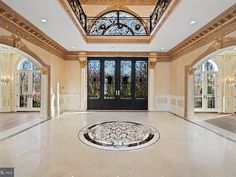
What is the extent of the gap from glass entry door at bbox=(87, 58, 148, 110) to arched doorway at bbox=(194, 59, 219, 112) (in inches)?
119

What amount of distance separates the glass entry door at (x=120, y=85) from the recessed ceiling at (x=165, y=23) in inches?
104

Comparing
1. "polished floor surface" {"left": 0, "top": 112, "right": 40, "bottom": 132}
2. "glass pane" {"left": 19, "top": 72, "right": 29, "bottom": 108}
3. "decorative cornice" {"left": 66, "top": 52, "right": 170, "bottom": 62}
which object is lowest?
"polished floor surface" {"left": 0, "top": 112, "right": 40, "bottom": 132}

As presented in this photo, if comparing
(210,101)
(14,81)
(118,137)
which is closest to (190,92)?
(210,101)

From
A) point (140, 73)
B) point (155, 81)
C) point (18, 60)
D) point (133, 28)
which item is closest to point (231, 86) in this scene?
point (155, 81)

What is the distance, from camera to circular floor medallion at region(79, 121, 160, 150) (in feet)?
13.5

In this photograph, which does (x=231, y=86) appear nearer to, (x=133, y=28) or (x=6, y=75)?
(x=133, y=28)

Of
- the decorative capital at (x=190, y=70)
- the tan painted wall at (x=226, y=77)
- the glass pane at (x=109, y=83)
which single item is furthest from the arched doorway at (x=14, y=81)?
the tan painted wall at (x=226, y=77)

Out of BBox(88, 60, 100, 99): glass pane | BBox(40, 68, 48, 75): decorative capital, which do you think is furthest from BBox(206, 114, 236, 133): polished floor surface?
BBox(40, 68, 48, 75): decorative capital

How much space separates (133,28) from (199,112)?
573cm

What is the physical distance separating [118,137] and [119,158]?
1.42 metres

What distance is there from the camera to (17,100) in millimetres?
9820

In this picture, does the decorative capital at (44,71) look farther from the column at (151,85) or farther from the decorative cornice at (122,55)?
the column at (151,85)

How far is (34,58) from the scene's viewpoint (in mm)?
6531

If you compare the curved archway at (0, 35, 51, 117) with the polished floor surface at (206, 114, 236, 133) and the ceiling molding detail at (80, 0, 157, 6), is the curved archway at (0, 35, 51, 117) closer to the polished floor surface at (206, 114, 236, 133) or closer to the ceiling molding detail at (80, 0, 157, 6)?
the ceiling molding detail at (80, 0, 157, 6)
